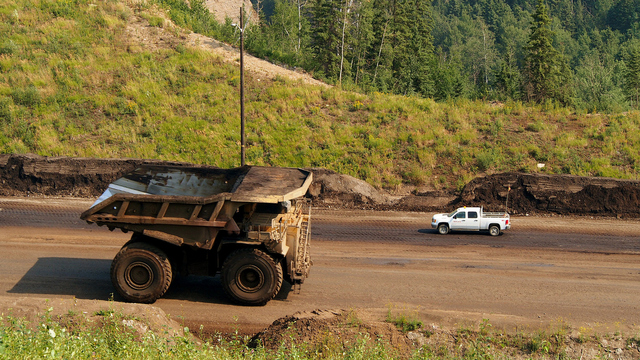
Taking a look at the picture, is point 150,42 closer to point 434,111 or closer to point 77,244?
point 434,111

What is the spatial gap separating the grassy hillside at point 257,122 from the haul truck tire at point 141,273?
17214 mm

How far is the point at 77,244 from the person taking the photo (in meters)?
14.5

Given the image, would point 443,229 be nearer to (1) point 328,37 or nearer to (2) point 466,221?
(2) point 466,221

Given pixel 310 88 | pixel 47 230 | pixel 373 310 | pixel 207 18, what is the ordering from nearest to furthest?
1. pixel 373 310
2. pixel 47 230
3. pixel 310 88
4. pixel 207 18

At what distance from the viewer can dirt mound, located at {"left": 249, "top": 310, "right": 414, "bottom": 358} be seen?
7.80 metres

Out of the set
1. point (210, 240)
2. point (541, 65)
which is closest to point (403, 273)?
point (210, 240)

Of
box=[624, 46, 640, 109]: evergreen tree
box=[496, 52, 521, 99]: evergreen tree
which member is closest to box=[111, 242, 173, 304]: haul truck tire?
box=[496, 52, 521, 99]: evergreen tree

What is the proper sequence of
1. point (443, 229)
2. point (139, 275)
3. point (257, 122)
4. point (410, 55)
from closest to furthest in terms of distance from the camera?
point (139, 275) < point (443, 229) < point (257, 122) < point (410, 55)

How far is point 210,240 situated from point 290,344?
9.26 feet

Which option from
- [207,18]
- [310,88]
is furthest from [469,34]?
[310,88]

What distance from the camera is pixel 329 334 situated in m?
7.98

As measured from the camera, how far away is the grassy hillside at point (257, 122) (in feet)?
89.1

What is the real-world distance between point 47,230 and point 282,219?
10081mm

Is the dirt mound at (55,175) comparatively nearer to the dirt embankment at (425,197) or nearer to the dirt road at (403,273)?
the dirt embankment at (425,197)
